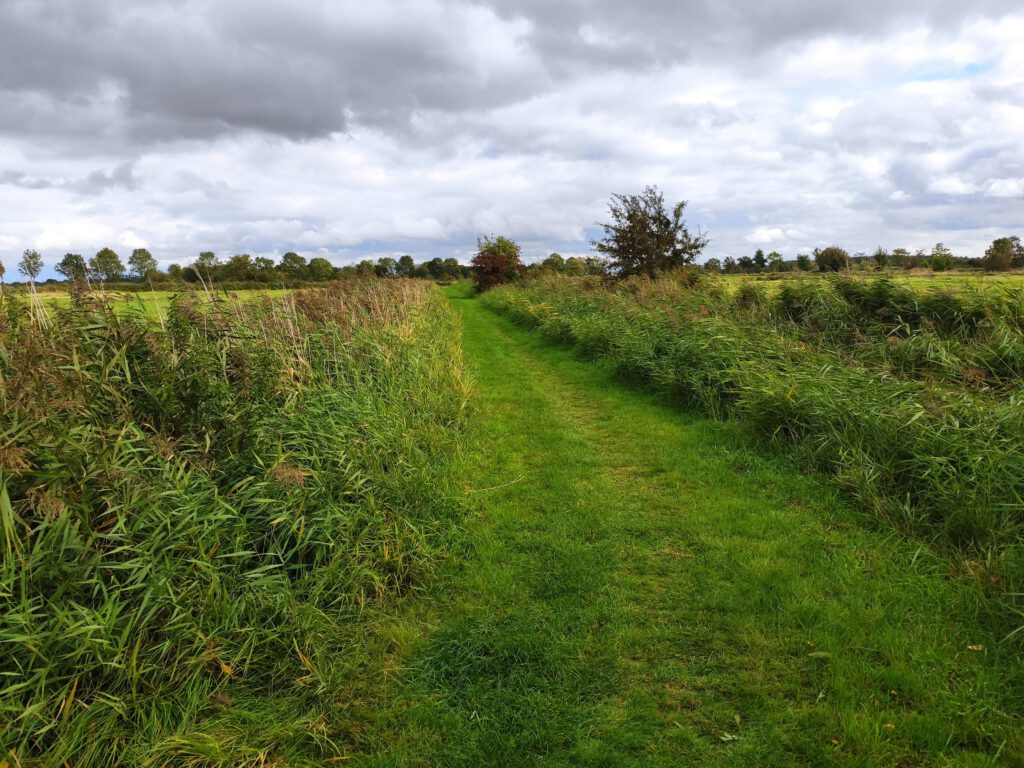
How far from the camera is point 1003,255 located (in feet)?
49.9

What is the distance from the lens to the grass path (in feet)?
8.83

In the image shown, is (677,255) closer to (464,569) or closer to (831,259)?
(831,259)

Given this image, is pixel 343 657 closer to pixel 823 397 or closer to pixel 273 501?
pixel 273 501

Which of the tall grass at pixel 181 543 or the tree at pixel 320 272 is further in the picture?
the tree at pixel 320 272

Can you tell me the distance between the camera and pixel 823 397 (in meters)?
6.15

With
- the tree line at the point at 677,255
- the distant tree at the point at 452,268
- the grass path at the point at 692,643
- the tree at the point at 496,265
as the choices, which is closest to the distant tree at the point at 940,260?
the tree line at the point at 677,255

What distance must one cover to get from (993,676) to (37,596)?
487 cm

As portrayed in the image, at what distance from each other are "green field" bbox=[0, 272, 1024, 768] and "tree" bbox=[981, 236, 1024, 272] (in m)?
11.7

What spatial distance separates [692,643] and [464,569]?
1.79 m

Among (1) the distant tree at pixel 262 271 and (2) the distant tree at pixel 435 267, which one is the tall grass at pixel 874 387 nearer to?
(1) the distant tree at pixel 262 271

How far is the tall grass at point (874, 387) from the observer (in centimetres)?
418

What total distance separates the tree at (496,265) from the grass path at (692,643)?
30.4 m

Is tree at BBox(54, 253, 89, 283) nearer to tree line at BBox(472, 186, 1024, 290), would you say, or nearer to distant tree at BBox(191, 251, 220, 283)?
distant tree at BBox(191, 251, 220, 283)

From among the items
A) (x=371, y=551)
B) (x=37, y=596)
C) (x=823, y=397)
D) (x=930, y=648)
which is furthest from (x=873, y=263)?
(x=37, y=596)
